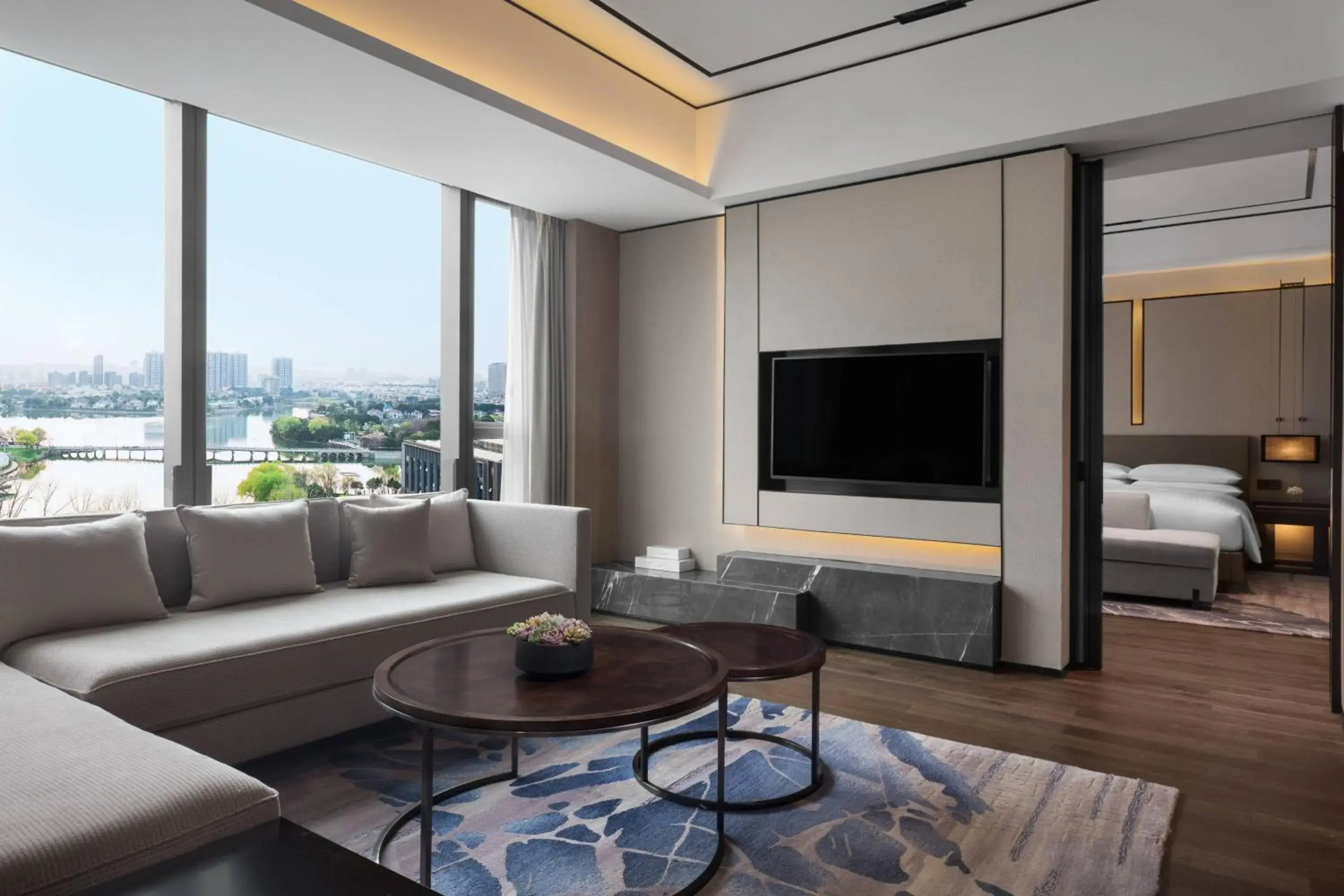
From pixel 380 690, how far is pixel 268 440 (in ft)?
8.06

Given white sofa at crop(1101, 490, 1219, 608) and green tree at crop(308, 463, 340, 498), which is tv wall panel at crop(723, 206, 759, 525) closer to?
green tree at crop(308, 463, 340, 498)

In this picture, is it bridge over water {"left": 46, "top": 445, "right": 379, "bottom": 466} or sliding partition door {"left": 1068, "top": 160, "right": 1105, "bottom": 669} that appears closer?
bridge over water {"left": 46, "top": 445, "right": 379, "bottom": 466}

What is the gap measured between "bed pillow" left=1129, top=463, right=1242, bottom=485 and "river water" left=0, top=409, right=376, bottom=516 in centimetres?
694

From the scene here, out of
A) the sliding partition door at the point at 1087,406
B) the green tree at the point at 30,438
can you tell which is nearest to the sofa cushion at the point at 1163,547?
the sliding partition door at the point at 1087,406

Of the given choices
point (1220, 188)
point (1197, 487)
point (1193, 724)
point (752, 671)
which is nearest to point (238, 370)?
point (752, 671)

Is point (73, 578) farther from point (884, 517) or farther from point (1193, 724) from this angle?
point (1193, 724)

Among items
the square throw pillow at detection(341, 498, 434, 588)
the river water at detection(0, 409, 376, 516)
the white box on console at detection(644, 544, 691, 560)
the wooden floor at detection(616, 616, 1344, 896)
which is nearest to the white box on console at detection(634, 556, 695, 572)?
the white box on console at detection(644, 544, 691, 560)

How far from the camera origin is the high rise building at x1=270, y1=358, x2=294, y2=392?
4.07 meters

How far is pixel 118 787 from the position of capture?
1.48m

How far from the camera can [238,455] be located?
153 inches

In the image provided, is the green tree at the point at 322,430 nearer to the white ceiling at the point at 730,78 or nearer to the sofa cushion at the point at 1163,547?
the white ceiling at the point at 730,78

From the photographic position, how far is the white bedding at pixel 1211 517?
6047 millimetres

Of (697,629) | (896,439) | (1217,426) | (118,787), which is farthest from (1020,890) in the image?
(1217,426)

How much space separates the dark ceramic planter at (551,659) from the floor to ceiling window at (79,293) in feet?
7.49
